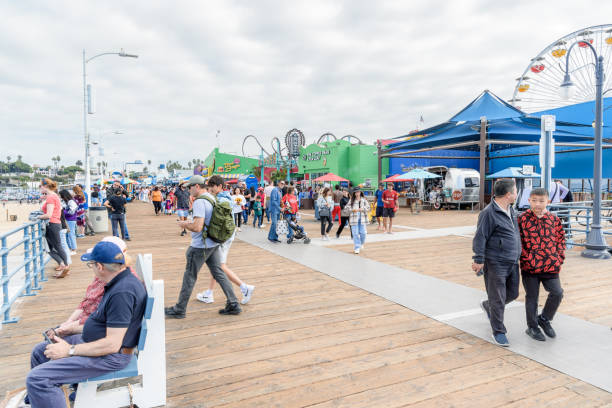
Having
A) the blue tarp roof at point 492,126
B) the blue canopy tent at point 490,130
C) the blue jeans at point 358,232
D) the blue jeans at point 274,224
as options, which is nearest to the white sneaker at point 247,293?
the blue jeans at point 358,232

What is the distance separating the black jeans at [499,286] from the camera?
12.3ft

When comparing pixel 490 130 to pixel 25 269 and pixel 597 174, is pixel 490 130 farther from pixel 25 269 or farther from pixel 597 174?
pixel 25 269

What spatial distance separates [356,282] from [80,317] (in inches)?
170

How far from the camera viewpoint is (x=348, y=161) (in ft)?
108

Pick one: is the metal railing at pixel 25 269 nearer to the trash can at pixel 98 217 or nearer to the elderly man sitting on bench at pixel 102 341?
the elderly man sitting on bench at pixel 102 341

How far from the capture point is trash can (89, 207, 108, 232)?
13413 mm

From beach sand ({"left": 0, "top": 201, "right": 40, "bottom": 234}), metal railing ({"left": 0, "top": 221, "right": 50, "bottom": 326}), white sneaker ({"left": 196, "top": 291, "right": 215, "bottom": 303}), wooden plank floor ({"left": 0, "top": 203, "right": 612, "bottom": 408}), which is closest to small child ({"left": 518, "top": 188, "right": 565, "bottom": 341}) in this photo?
wooden plank floor ({"left": 0, "top": 203, "right": 612, "bottom": 408})

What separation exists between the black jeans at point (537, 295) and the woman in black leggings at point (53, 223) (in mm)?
6983

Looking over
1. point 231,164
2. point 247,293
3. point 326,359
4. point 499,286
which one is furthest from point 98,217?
point 231,164

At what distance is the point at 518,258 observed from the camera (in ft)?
12.3

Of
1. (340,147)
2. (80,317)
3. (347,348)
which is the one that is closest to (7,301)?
(80,317)

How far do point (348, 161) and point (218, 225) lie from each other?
29.0 metres

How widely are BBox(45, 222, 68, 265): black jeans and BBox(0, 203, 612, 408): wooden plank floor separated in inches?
49.7

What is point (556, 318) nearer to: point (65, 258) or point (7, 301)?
point (7, 301)
